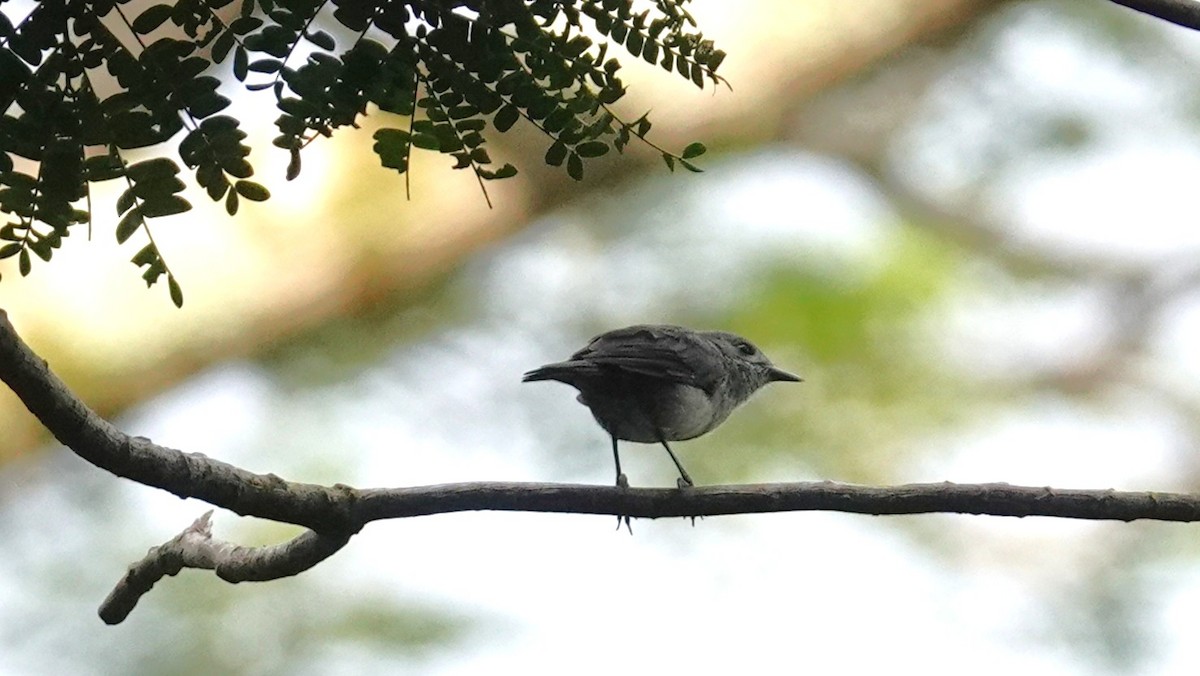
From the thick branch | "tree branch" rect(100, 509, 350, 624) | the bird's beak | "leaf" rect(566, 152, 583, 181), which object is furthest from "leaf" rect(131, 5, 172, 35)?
the bird's beak

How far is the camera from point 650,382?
5.77ft

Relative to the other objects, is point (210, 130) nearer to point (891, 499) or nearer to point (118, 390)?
point (891, 499)

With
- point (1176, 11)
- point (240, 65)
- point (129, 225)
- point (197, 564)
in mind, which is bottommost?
point (197, 564)

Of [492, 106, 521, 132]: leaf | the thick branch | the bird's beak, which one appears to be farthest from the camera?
the bird's beak

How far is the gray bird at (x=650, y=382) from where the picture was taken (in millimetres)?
1716

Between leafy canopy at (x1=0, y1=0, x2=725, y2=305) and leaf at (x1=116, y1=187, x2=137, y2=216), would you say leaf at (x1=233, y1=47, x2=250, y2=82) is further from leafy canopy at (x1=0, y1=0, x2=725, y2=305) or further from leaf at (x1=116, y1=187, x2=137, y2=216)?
leaf at (x1=116, y1=187, x2=137, y2=216)

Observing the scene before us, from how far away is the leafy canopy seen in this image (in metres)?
0.86

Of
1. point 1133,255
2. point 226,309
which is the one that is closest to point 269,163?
point 226,309

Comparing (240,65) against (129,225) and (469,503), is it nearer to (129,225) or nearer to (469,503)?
(129,225)

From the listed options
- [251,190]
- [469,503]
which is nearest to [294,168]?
[251,190]

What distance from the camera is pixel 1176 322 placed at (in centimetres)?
293

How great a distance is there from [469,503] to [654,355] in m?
0.69

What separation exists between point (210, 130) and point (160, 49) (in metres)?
0.06

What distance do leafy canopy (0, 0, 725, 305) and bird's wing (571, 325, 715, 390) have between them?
72cm
